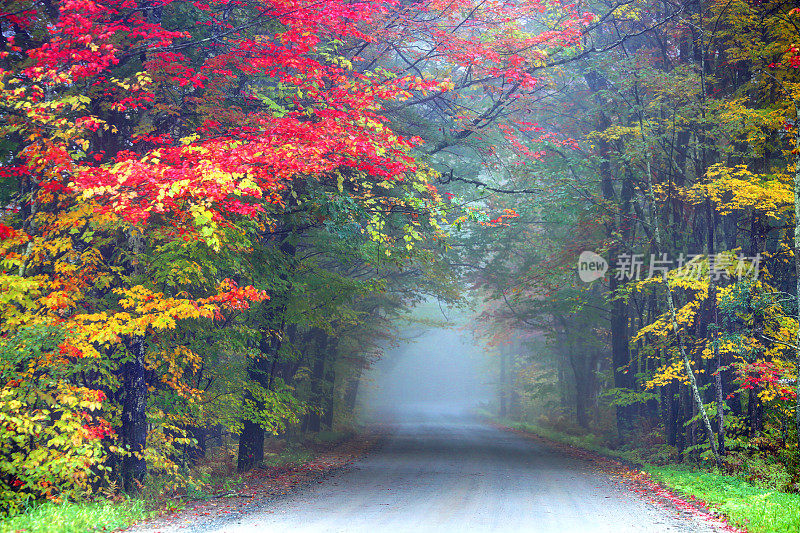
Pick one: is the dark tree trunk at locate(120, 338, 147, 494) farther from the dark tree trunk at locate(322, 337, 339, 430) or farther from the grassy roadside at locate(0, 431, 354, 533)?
the dark tree trunk at locate(322, 337, 339, 430)

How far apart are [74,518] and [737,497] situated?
9.76 m

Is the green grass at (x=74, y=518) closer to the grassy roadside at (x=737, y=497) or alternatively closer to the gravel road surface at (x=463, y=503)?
the gravel road surface at (x=463, y=503)

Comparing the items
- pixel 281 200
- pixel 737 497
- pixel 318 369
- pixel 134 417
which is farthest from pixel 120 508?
pixel 318 369

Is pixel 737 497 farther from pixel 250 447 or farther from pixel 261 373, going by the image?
pixel 250 447

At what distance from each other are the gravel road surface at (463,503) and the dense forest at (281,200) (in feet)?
6.52

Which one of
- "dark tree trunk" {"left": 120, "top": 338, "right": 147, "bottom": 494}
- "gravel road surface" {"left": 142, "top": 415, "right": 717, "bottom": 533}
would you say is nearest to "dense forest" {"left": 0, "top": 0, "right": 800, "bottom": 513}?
"dark tree trunk" {"left": 120, "top": 338, "right": 147, "bottom": 494}

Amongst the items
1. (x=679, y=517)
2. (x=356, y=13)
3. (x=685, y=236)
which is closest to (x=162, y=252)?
(x=356, y=13)

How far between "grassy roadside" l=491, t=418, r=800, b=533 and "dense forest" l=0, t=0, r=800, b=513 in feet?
2.08

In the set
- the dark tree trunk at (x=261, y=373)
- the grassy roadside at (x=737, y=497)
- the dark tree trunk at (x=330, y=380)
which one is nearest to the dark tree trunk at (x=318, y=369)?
the dark tree trunk at (x=330, y=380)

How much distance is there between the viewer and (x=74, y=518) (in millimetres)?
7188

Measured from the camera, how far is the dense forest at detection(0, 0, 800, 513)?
764cm

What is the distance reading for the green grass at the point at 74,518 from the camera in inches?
265

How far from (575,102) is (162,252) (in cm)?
1613

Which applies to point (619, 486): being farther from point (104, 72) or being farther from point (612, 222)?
point (104, 72)
